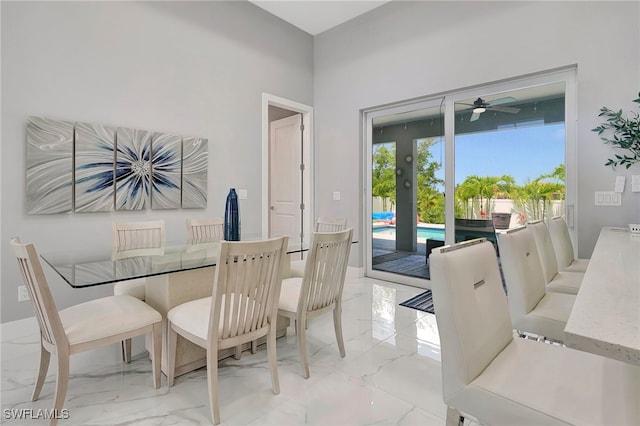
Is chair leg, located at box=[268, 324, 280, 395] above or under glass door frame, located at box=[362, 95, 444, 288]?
under

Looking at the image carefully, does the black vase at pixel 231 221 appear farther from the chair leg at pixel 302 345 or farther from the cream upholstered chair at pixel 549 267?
the cream upholstered chair at pixel 549 267

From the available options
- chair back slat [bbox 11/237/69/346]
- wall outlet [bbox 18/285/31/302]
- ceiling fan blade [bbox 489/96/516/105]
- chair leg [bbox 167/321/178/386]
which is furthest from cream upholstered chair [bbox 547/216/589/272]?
wall outlet [bbox 18/285/31/302]

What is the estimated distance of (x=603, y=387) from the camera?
0.94 meters

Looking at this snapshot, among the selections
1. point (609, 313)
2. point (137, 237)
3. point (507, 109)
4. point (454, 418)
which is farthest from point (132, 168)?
point (507, 109)

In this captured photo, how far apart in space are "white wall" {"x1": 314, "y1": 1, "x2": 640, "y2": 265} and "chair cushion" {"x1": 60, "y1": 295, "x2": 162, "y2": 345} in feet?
10.0

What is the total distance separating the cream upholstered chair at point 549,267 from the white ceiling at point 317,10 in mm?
3472

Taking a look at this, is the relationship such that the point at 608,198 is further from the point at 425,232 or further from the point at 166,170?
the point at 166,170

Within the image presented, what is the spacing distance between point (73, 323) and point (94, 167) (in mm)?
1784

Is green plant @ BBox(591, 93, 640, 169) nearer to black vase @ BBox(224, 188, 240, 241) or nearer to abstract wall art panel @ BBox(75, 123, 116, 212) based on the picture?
black vase @ BBox(224, 188, 240, 241)

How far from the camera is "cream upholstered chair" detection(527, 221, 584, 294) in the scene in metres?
1.87

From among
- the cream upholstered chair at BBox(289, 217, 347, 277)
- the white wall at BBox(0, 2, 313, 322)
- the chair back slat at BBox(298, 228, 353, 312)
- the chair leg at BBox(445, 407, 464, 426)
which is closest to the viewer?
→ the chair leg at BBox(445, 407, 464, 426)

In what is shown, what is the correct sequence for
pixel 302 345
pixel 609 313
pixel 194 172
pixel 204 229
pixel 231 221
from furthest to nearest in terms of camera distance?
1. pixel 194 172
2. pixel 204 229
3. pixel 231 221
4. pixel 302 345
5. pixel 609 313

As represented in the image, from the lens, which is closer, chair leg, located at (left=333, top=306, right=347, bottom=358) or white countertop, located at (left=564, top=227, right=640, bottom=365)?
white countertop, located at (left=564, top=227, right=640, bottom=365)

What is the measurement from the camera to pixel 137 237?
2705mm
